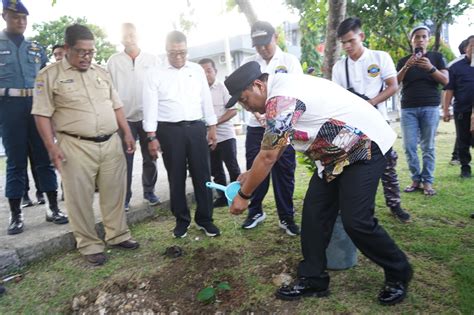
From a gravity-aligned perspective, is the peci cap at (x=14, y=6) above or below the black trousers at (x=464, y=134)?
above

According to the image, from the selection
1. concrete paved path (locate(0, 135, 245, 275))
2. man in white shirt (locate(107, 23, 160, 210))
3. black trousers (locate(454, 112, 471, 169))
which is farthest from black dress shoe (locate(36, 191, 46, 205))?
black trousers (locate(454, 112, 471, 169))

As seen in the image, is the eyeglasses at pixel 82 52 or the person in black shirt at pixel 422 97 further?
the person in black shirt at pixel 422 97

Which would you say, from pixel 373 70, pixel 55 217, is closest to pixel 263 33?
pixel 373 70

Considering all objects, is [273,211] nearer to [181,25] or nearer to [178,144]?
[178,144]

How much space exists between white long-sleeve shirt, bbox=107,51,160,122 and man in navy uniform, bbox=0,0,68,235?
2.79 feet

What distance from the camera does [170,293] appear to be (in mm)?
2818

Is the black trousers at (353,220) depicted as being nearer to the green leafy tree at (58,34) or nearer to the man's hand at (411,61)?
the man's hand at (411,61)

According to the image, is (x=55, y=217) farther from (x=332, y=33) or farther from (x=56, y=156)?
(x=332, y=33)

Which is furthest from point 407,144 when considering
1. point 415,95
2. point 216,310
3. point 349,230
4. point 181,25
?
point 181,25

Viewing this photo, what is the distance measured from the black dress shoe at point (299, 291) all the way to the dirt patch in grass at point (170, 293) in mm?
271

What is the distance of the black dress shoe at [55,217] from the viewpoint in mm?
3934

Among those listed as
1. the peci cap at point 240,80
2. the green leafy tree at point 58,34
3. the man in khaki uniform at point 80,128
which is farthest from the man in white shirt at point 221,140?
the green leafy tree at point 58,34

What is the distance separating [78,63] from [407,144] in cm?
382

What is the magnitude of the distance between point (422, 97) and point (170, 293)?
3.68 m
